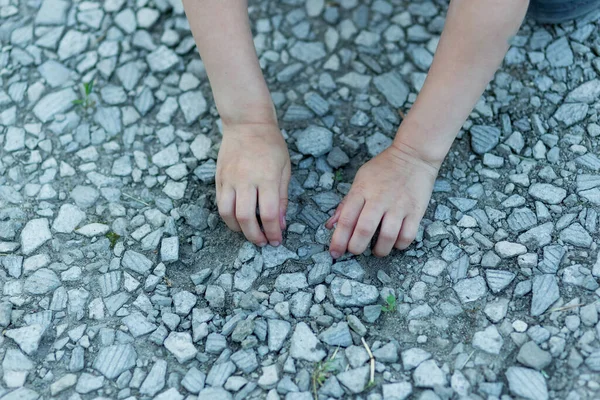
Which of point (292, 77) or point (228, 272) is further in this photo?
point (292, 77)

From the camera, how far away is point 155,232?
1.71 metres

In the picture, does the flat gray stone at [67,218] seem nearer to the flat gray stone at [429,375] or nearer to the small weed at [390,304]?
the small weed at [390,304]

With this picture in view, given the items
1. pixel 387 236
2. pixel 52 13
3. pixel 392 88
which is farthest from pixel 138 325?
pixel 52 13

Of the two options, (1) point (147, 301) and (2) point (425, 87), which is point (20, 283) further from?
(2) point (425, 87)

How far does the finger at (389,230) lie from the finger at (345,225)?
63 mm

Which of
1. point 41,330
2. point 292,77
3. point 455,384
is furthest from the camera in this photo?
point 292,77

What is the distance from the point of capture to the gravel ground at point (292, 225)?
1467mm

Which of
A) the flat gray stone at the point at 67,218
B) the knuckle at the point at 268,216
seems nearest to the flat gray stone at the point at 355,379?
the knuckle at the point at 268,216

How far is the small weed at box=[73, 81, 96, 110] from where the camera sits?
1.98m

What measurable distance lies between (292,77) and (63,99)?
0.64m

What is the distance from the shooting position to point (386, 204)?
1576mm

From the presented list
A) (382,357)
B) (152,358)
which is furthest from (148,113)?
(382,357)

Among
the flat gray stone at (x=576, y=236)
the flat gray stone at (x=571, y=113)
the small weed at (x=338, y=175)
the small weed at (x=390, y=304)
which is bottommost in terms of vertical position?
the small weed at (x=390, y=304)

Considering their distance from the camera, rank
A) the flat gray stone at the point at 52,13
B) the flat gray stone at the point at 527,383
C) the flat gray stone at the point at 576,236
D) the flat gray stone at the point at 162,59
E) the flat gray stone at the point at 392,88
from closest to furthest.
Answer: the flat gray stone at the point at 527,383 < the flat gray stone at the point at 576,236 < the flat gray stone at the point at 392,88 < the flat gray stone at the point at 162,59 < the flat gray stone at the point at 52,13
